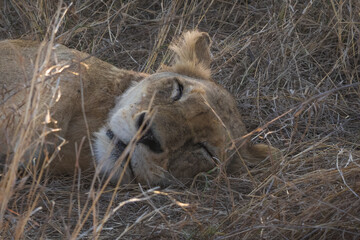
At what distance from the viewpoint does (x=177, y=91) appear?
3.09 metres

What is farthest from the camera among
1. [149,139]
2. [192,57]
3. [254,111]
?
[254,111]

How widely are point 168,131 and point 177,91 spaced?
1.19ft

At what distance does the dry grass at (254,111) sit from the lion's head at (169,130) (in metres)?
0.11

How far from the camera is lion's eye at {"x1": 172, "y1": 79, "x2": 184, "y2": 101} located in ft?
9.93

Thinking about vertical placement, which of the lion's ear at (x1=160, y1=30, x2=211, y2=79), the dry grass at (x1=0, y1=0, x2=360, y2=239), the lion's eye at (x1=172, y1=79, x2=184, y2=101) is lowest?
the dry grass at (x1=0, y1=0, x2=360, y2=239)

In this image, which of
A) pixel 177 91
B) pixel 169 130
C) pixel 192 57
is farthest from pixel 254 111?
pixel 169 130

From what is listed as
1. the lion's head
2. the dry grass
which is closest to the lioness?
the lion's head

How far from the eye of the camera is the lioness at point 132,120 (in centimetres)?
279

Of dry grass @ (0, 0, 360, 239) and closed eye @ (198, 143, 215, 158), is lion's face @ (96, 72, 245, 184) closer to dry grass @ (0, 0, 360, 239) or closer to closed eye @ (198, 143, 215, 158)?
closed eye @ (198, 143, 215, 158)

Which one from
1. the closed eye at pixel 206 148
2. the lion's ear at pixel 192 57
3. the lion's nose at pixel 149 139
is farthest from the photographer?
the lion's ear at pixel 192 57

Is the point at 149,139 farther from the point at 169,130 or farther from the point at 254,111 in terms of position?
the point at 254,111

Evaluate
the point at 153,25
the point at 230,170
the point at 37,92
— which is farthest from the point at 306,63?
the point at 37,92

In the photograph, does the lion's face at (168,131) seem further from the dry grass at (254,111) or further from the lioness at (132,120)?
Answer: the dry grass at (254,111)

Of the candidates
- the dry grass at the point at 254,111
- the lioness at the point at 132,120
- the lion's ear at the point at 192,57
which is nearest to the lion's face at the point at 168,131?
the lioness at the point at 132,120
